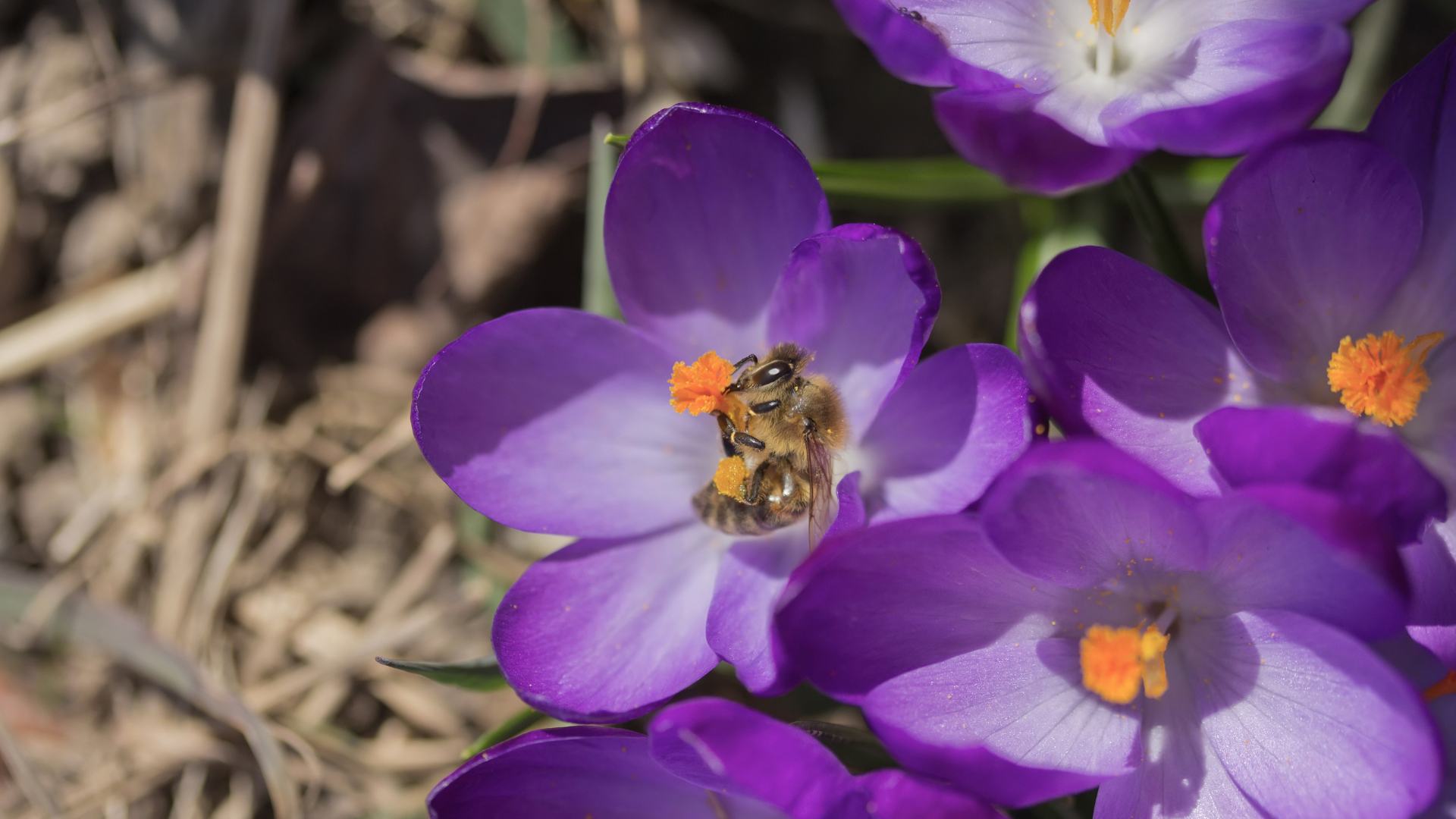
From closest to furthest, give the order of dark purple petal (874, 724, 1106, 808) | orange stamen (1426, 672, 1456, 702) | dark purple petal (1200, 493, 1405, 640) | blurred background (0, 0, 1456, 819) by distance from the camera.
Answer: dark purple petal (1200, 493, 1405, 640) → dark purple petal (874, 724, 1106, 808) → orange stamen (1426, 672, 1456, 702) → blurred background (0, 0, 1456, 819)

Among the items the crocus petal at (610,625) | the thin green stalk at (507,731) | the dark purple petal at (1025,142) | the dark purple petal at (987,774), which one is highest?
the dark purple petal at (1025,142)

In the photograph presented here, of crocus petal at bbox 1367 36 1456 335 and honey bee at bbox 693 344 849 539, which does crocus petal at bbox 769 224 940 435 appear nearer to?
honey bee at bbox 693 344 849 539

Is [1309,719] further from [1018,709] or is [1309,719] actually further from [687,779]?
[687,779]

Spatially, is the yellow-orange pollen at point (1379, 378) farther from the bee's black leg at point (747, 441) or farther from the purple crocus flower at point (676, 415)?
the bee's black leg at point (747, 441)

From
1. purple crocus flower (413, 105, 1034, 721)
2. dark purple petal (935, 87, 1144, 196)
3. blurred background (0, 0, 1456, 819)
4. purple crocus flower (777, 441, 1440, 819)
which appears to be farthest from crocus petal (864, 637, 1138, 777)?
blurred background (0, 0, 1456, 819)

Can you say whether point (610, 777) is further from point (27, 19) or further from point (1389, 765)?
point (27, 19)

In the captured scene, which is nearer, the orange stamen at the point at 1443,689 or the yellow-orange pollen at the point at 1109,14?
the orange stamen at the point at 1443,689

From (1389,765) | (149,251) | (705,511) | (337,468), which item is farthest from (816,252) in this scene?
(149,251)

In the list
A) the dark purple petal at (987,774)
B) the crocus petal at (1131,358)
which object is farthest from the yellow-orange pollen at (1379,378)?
the dark purple petal at (987,774)
